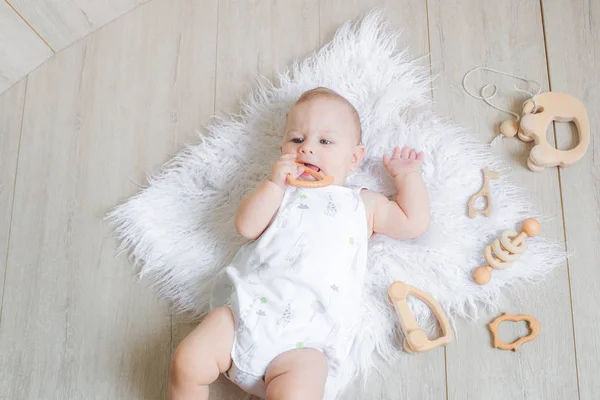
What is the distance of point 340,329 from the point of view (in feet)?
3.63

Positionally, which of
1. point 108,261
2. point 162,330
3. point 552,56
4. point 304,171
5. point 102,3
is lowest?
point 162,330

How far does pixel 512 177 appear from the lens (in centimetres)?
131

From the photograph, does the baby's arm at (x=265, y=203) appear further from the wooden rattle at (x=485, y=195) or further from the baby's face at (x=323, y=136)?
the wooden rattle at (x=485, y=195)

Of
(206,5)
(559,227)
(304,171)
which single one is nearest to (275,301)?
(304,171)

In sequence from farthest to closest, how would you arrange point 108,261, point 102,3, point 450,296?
point 102,3 → point 108,261 → point 450,296

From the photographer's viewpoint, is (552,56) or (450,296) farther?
(552,56)

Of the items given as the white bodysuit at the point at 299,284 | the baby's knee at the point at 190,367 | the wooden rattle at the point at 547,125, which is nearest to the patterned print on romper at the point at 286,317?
the white bodysuit at the point at 299,284

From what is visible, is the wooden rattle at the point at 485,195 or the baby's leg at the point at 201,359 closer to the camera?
the baby's leg at the point at 201,359

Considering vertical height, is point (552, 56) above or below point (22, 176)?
above

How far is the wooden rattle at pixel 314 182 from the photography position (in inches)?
44.6

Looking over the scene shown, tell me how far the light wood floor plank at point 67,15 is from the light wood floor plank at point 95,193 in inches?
1.1

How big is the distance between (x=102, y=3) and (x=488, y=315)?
46.1 inches

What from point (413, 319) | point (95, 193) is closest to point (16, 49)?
point (95, 193)

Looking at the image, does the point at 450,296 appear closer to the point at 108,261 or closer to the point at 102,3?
Result: the point at 108,261
